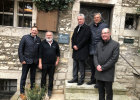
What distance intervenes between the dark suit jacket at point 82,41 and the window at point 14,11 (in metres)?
1.65

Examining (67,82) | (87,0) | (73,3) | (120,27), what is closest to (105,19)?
(120,27)

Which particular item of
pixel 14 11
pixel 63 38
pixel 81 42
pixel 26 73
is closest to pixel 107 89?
pixel 81 42

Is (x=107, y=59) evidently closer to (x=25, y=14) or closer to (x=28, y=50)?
(x=28, y=50)

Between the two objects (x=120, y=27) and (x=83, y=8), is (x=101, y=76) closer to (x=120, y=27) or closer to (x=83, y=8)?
(x=120, y=27)

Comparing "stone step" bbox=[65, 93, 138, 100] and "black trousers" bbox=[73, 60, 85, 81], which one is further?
"black trousers" bbox=[73, 60, 85, 81]

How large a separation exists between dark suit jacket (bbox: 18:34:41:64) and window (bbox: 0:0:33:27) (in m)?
0.94

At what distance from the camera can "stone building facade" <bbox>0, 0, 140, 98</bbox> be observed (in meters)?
4.35

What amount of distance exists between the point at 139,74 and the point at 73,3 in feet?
8.94

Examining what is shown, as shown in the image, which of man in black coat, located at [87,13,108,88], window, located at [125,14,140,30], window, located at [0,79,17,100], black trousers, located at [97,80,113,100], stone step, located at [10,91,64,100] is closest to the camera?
black trousers, located at [97,80,113,100]

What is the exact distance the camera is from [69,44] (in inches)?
176

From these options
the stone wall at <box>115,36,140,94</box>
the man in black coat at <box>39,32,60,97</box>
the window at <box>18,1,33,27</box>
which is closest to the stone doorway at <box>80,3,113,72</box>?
the stone wall at <box>115,36,140,94</box>

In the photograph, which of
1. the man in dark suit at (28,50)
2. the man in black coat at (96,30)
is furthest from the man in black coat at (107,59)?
the man in dark suit at (28,50)

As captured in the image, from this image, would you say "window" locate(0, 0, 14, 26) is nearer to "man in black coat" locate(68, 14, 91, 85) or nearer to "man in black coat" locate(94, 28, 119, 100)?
"man in black coat" locate(68, 14, 91, 85)

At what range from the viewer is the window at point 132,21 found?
4.73 metres
